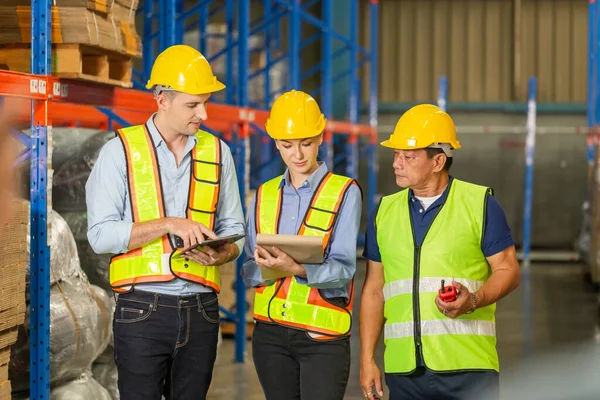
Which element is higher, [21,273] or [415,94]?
[415,94]

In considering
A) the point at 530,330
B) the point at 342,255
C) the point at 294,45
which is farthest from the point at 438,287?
the point at 294,45

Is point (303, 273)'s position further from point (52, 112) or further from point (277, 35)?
point (277, 35)

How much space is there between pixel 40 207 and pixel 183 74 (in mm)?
1250

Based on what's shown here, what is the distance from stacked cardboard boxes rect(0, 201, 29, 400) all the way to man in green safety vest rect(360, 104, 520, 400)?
66.8 inches

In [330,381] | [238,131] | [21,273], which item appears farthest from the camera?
[238,131]

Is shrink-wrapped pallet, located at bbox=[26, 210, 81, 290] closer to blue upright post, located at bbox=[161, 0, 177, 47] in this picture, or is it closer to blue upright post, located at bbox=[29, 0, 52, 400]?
blue upright post, located at bbox=[29, 0, 52, 400]

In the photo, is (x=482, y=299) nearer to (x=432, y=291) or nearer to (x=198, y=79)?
(x=432, y=291)

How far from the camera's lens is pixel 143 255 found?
3.90 meters

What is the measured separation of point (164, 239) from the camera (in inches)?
154

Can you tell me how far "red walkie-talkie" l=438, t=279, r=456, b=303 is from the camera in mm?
3387

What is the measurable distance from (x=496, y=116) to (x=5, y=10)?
1454 cm

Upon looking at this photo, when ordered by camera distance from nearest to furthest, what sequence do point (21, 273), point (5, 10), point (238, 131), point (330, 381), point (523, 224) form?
1. point (330, 381)
2. point (21, 273)
3. point (5, 10)
4. point (238, 131)
5. point (523, 224)

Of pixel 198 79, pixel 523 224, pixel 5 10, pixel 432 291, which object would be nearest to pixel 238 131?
pixel 5 10

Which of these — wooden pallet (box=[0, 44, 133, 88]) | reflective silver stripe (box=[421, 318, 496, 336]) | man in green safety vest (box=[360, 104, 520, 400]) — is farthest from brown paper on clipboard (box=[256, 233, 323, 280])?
wooden pallet (box=[0, 44, 133, 88])
